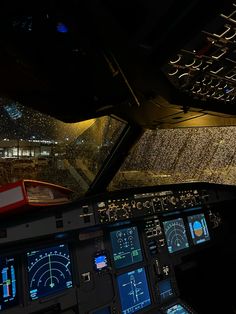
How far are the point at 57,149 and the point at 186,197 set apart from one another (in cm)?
127

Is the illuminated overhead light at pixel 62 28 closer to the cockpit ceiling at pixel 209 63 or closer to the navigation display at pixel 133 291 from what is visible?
the cockpit ceiling at pixel 209 63

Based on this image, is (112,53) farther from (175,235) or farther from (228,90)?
(175,235)

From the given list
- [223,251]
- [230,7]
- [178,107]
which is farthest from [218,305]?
[230,7]

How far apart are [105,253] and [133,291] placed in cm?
38

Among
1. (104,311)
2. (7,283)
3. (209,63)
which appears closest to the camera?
(209,63)

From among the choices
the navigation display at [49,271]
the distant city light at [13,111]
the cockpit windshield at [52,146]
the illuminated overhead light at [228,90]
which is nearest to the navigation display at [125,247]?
the navigation display at [49,271]

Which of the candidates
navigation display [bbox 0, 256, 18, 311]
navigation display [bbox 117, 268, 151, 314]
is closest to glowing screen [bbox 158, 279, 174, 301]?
navigation display [bbox 117, 268, 151, 314]

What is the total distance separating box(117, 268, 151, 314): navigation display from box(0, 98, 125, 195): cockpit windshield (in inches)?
31.8

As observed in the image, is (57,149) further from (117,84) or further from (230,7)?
(230,7)

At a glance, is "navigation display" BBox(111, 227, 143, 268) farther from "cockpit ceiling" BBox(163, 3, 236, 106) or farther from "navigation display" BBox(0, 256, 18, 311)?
"cockpit ceiling" BBox(163, 3, 236, 106)

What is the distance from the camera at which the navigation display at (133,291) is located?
1.95 metres

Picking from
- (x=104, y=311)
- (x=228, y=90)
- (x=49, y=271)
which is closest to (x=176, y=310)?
(x=104, y=311)

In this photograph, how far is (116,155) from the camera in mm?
2354

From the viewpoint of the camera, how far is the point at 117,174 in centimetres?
254
